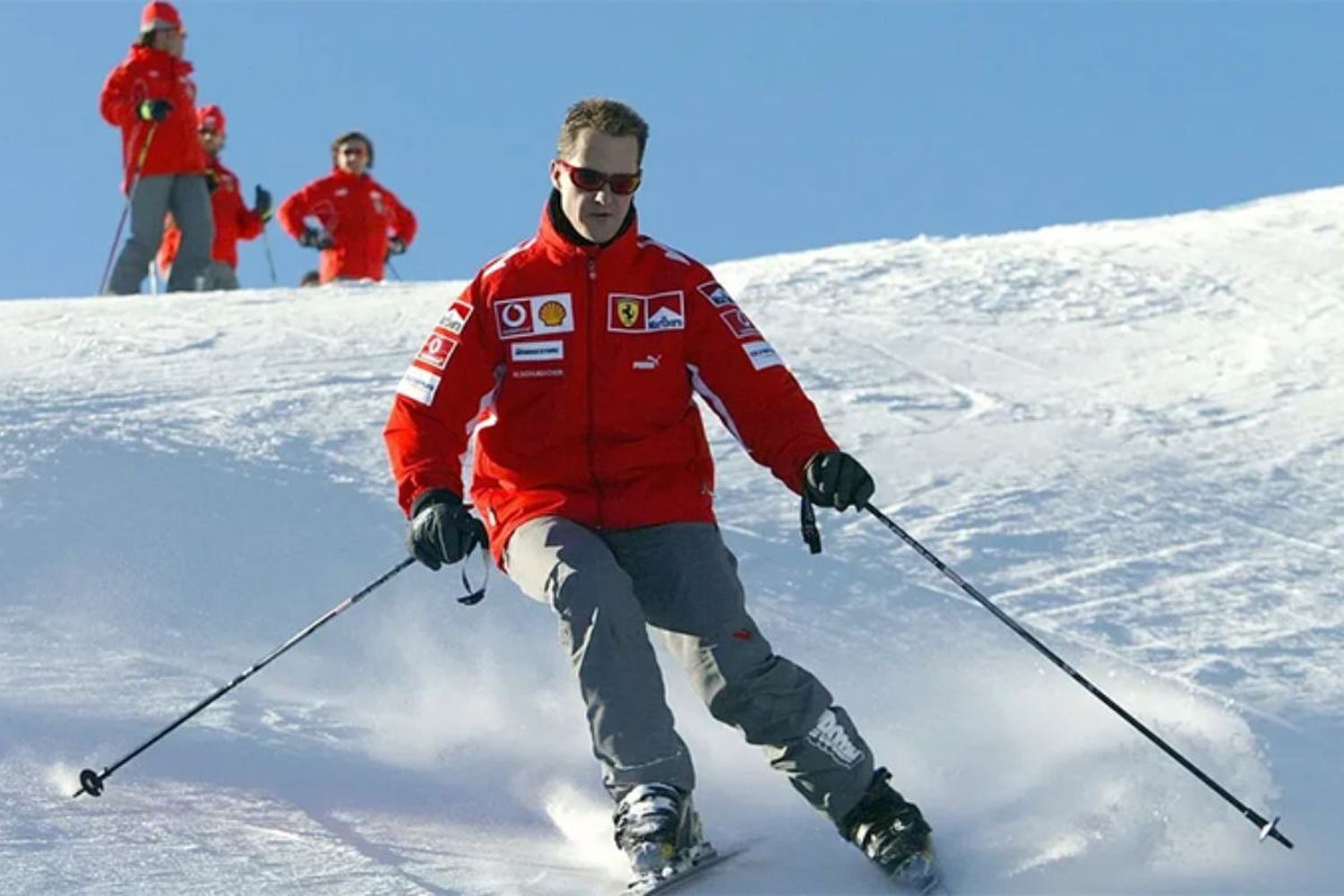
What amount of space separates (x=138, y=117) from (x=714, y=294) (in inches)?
311

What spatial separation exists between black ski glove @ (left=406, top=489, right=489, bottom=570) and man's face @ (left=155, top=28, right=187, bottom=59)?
8.14 meters

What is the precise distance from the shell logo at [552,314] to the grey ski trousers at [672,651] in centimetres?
42

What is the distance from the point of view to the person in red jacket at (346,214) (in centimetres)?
1383

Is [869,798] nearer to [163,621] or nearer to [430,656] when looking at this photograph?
[430,656]

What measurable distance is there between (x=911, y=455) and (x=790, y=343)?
5.93ft

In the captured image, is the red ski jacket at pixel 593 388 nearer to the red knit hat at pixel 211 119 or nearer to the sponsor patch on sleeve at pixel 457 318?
the sponsor patch on sleeve at pixel 457 318

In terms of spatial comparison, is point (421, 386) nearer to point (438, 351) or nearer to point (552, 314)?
point (438, 351)

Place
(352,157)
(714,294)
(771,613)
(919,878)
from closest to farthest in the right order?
(919,878), (714,294), (771,613), (352,157)

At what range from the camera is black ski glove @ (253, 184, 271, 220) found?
47.7 ft

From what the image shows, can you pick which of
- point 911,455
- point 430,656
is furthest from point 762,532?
point 430,656

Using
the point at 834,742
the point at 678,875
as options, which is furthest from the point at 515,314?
the point at 678,875

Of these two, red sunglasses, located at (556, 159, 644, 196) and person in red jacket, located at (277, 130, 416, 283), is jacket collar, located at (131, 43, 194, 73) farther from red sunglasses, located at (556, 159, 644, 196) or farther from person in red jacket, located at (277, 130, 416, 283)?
red sunglasses, located at (556, 159, 644, 196)

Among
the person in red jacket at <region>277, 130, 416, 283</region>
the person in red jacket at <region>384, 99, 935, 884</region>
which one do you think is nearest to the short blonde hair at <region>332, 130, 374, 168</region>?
the person in red jacket at <region>277, 130, 416, 283</region>

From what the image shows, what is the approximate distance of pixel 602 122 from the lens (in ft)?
15.3
